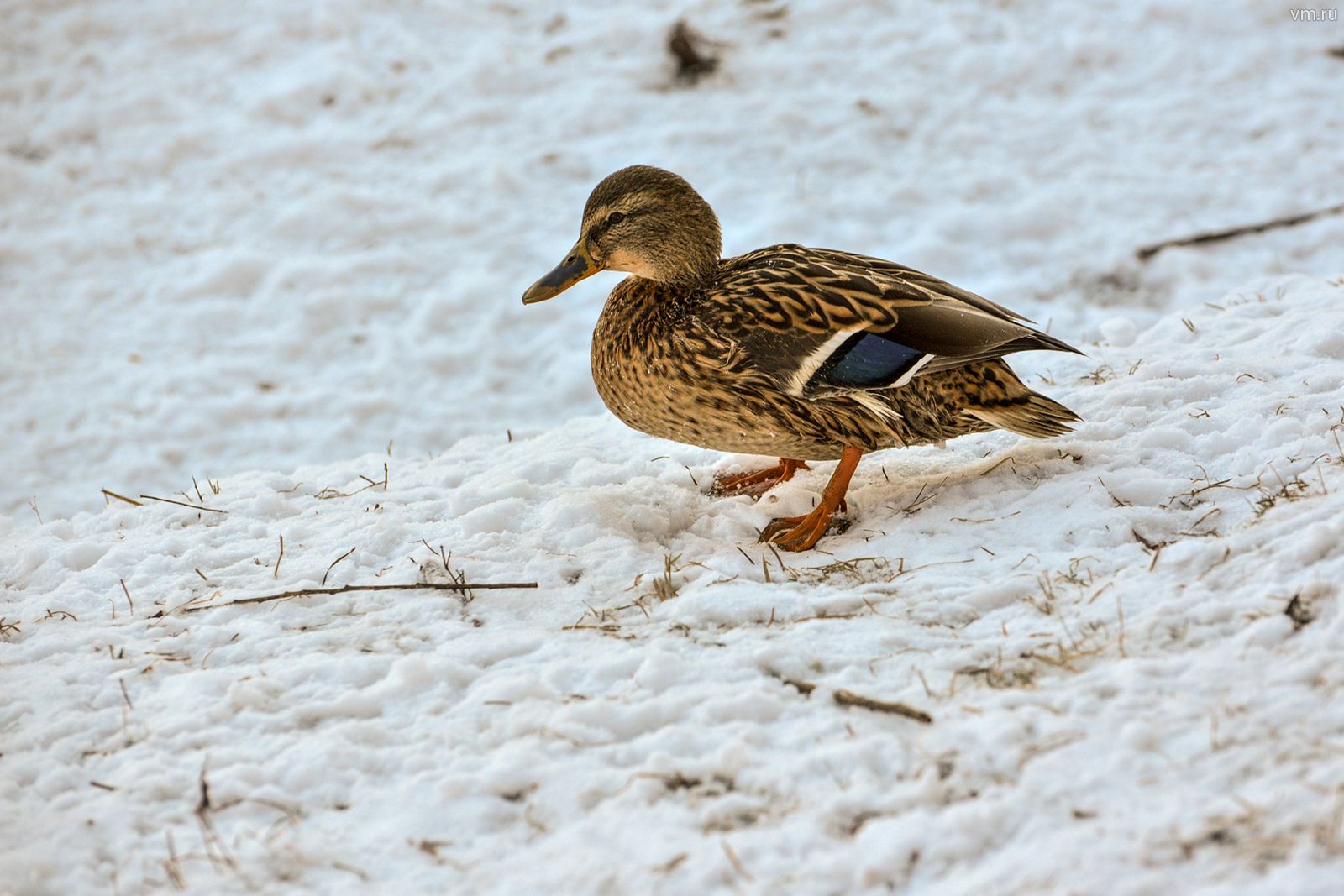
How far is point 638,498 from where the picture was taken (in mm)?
3957

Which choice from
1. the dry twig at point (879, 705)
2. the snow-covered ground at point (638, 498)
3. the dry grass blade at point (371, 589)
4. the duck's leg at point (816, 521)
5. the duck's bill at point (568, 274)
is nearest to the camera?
the snow-covered ground at point (638, 498)

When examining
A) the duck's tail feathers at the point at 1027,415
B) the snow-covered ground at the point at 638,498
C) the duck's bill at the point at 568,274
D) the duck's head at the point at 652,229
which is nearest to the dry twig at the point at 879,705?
the snow-covered ground at the point at 638,498

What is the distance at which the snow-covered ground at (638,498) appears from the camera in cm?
229

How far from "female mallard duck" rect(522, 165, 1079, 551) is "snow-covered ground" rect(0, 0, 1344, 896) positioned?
0.85 feet

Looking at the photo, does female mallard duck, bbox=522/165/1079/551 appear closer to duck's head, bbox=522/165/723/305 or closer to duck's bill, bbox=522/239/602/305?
duck's head, bbox=522/165/723/305

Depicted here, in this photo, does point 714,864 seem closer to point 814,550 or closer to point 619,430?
point 814,550

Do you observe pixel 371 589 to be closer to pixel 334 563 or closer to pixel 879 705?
pixel 334 563

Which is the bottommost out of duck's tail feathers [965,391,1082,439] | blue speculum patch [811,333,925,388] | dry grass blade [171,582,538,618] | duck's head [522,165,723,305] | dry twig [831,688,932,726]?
dry grass blade [171,582,538,618]

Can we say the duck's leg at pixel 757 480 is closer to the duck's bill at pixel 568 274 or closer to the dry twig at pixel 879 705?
the duck's bill at pixel 568 274

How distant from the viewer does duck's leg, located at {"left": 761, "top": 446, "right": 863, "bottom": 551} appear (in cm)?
354

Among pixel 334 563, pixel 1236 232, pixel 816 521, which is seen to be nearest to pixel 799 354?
pixel 816 521

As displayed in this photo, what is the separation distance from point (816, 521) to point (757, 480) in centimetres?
64

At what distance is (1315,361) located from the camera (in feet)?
13.0

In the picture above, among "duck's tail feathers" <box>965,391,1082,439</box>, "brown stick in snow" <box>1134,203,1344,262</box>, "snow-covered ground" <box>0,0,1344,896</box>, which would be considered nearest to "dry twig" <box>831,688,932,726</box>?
"snow-covered ground" <box>0,0,1344,896</box>
